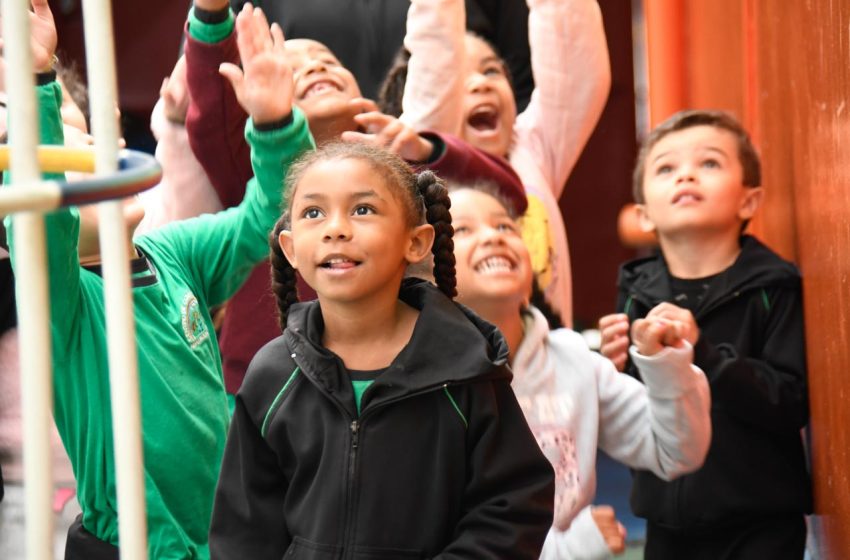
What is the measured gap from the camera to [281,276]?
6.96 feet

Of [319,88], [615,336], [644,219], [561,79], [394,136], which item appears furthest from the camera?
[561,79]

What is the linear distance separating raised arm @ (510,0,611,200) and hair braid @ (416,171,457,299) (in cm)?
129

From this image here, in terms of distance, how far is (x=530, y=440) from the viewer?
193cm

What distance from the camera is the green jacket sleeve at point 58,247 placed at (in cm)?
196

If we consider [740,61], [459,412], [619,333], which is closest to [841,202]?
[619,333]

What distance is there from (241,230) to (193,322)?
0.21m

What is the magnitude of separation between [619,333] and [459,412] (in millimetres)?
→ 920

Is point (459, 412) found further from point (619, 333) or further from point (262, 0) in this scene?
point (262, 0)

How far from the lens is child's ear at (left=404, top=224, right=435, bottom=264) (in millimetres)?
2000

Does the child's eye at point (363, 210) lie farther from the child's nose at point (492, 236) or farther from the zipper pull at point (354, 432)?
the child's nose at point (492, 236)

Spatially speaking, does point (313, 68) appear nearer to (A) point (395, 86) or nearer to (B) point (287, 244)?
(A) point (395, 86)

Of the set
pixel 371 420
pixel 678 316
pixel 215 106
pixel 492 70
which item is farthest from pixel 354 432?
pixel 492 70

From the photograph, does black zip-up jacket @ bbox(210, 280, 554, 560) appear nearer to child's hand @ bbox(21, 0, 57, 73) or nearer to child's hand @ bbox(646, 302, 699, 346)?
child's hand @ bbox(21, 0, 57, 73)

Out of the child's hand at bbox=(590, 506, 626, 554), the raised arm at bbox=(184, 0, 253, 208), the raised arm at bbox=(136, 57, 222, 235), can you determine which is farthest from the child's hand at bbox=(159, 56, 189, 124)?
the child's hand at bbox=(590, 506, 626, 554)
